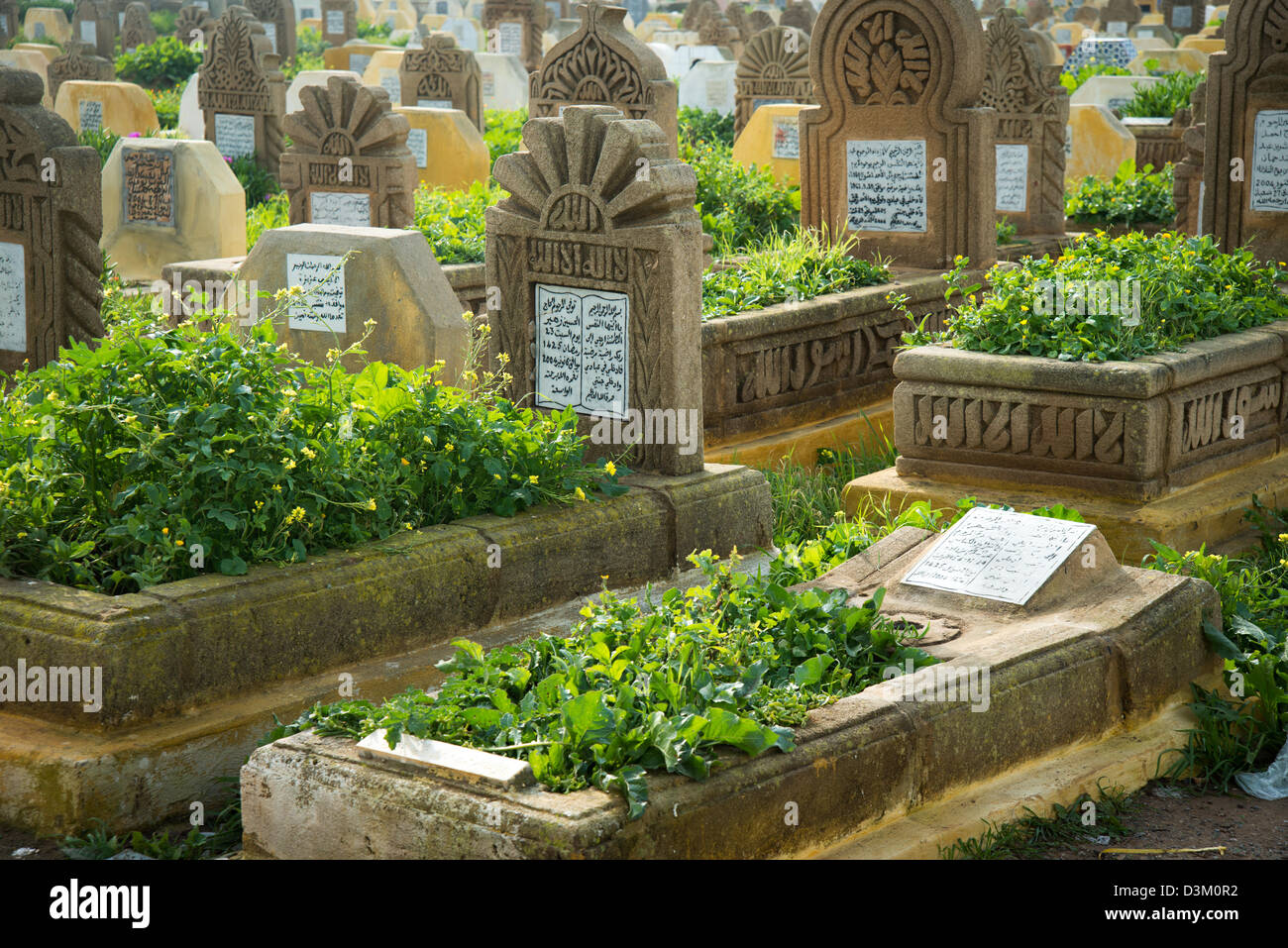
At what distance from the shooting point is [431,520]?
206 inches

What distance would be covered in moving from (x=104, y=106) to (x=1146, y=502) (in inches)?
586

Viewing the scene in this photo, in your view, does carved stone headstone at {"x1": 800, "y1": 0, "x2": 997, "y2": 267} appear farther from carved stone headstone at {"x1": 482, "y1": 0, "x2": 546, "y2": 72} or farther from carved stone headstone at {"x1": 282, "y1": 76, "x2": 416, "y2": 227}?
carved stone headstone at {"x1": 482, "y1": 0, "x2": 546, "y2": 72}

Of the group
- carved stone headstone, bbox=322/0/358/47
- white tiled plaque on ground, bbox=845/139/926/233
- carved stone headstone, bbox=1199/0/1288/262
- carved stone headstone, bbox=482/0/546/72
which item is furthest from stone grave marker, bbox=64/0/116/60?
carved stone headstone, bbox=1199/0/1288/262

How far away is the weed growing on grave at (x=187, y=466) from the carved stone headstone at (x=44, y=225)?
Result: 1.56 m

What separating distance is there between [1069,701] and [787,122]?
36.1 ft

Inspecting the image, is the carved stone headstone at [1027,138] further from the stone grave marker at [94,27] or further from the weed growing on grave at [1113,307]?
the stone grave marker at [94,27]

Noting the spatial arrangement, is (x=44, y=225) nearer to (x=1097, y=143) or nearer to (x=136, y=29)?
(x=1097, y=143)

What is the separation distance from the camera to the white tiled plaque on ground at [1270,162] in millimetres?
8586

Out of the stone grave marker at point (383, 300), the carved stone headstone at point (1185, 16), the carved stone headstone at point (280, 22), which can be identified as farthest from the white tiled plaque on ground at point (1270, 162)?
the carved stone headstone at point (1185, 16)

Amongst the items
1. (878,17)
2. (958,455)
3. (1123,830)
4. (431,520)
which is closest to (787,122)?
(878,17)

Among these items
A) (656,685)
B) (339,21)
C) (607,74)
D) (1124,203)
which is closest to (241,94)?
(607,74)

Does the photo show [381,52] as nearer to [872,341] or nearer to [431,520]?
[872,341]

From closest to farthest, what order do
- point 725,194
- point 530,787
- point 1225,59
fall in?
point 530,787 < point 1225,59 < point 725,194

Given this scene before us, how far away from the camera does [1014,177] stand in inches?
474
